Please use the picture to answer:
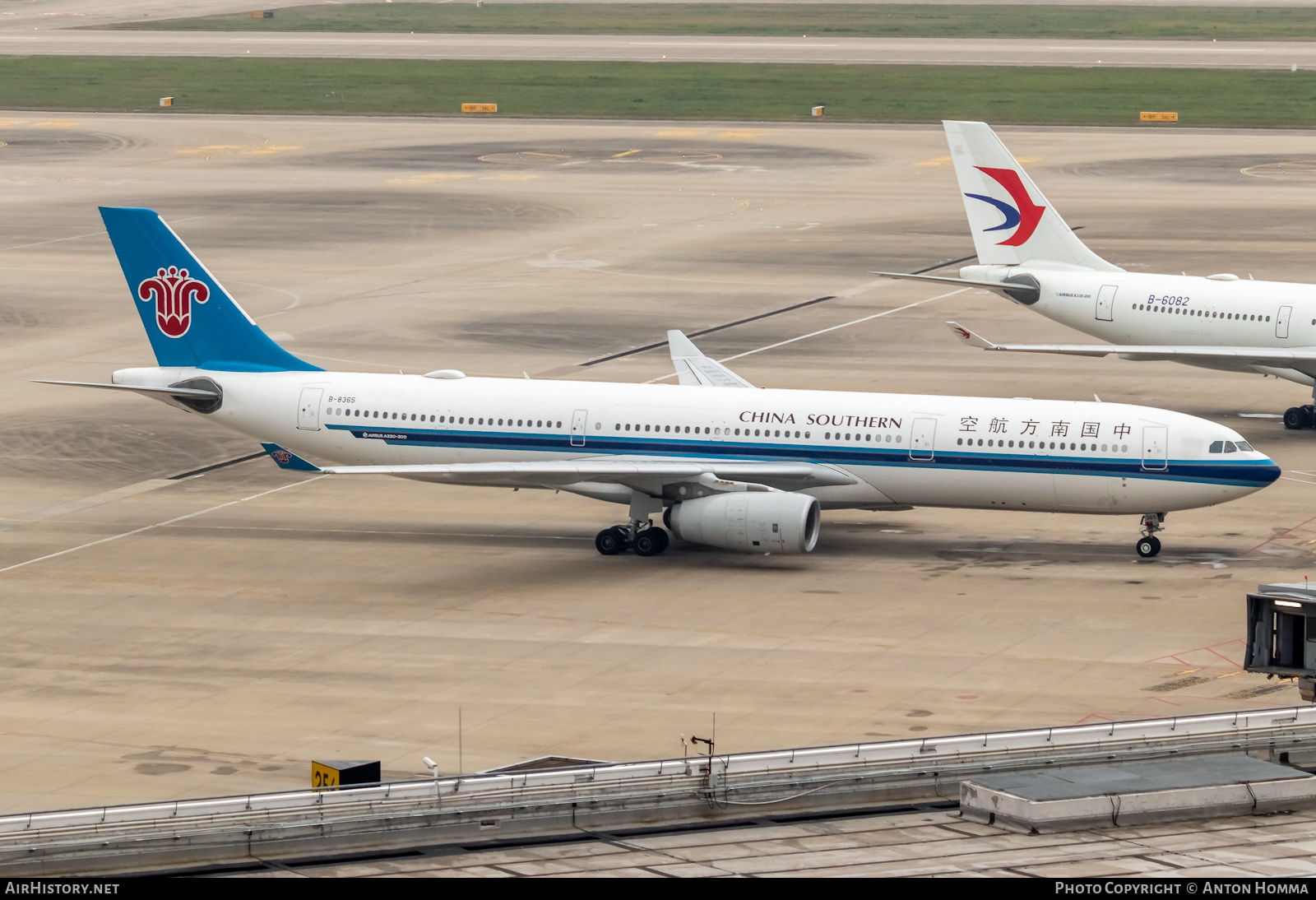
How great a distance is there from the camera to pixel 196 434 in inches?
2771

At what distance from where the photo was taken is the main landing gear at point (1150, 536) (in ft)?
174

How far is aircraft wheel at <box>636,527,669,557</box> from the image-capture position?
54250 millimetres

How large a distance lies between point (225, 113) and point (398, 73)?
21.0m

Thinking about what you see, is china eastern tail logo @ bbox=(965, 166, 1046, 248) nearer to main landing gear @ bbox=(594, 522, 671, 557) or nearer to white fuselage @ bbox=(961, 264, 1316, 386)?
white fuselage @ bbox=(961, 264, 1316, 386)

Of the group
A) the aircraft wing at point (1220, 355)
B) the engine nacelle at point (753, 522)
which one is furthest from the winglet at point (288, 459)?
the aircraft wing at point (1220, 355)

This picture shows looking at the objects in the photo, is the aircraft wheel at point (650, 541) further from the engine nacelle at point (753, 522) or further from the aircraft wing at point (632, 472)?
the aircraft wing at point (632, 472)

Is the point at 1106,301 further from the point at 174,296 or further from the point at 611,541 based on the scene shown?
the point at 174,296

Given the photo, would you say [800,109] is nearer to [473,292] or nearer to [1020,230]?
[473,292]

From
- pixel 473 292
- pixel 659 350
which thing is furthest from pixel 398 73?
pixel 659 350

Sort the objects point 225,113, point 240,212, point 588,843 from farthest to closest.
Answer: point 225,113, point 240,212, point 588,843

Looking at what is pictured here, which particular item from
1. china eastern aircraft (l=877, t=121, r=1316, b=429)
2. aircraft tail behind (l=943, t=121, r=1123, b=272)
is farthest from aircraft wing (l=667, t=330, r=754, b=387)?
aircraft tail behind (l=943, t=121, r=1123, b=272)

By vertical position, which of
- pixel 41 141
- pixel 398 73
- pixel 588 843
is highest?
pixel 398 73

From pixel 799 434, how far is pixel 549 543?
23.8 ft

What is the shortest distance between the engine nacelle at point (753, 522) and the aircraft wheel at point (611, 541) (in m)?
1.85
